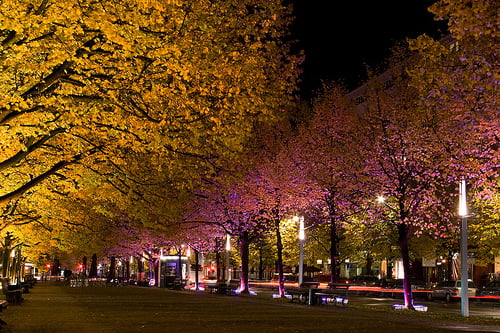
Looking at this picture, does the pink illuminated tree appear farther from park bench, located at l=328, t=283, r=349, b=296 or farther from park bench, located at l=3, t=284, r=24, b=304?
park bench, located at l=3, t=284, r=24, b=304

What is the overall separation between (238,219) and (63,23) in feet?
103

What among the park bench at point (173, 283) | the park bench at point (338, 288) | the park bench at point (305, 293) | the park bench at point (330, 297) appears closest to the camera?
the park bench at point (330, 297)

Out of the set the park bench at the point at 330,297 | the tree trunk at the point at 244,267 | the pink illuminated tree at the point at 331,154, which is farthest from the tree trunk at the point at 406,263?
the tree trunk at the point at 244,267

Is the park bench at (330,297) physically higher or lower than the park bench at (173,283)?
higher

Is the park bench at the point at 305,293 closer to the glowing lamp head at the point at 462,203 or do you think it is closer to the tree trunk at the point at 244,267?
the tree trunk at the point at 244,267

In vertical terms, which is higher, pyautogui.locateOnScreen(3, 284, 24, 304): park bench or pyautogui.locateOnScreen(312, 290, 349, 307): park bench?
pyautogui.locateOnScreen(3, 284, 24, 304): park bench

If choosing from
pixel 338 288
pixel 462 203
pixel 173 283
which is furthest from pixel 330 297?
pixel 173 283

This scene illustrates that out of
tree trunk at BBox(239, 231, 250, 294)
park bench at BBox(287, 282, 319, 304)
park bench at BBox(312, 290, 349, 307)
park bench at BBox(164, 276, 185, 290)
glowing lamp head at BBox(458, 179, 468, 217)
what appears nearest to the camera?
glowing lamp head at BBox(458, 179, 468, 217)

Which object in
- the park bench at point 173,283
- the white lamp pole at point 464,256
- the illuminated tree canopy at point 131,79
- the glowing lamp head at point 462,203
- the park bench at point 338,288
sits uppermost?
the illuminated tree canopy at point 131,79

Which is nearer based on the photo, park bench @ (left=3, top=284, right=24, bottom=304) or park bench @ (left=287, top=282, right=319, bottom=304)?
park bench @ (left=3, top=284, right=24, bottom=304)

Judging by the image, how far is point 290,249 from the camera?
61.9 meters

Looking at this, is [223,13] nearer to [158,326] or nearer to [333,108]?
[158,326]

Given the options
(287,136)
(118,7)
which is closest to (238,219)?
(287,136)

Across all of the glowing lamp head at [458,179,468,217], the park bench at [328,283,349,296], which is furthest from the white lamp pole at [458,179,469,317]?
the park bench at [328,283,349,296]
